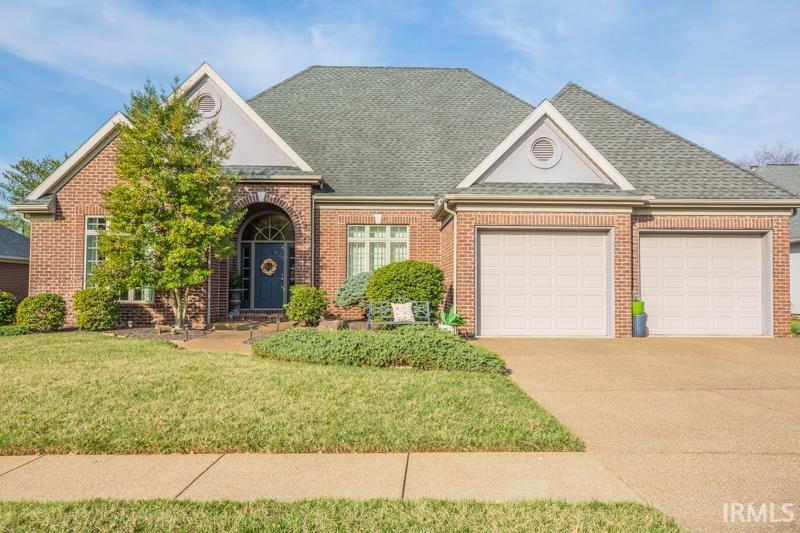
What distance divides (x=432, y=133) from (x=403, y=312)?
8.13m

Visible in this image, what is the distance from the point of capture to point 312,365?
25.0 feet

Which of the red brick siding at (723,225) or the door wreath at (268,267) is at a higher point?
the red brick siding at (723,225)

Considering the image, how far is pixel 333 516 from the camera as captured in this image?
2.97 meters

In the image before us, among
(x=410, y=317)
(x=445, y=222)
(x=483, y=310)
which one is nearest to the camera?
(x=410, y=317)

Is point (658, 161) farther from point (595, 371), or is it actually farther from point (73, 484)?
point (73, 484)

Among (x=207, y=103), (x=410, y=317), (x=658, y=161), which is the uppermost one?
(x=207, y=103)

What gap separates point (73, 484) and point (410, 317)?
308 inches

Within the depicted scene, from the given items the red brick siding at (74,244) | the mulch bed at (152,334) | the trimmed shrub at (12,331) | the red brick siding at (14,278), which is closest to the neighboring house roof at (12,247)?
the red brick siding at (14,278)

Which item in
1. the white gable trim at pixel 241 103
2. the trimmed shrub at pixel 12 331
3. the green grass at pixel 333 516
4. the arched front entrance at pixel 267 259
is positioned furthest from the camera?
the arched front entrance at pixel 267 259

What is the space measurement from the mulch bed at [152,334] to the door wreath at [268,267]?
3.31 meters

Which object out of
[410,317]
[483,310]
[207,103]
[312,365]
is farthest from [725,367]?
[207,103]

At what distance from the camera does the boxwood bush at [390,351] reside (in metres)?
7.33

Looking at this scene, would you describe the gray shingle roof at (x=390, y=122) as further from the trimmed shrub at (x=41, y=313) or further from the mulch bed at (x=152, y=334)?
the trimmed shrub at (x=41, y=313)

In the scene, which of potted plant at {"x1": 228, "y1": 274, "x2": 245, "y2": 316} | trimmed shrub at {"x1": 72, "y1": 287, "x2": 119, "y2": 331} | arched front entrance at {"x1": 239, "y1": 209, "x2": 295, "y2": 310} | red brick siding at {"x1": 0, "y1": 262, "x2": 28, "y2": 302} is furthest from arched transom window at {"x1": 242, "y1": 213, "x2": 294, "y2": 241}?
red brick siding at {"x1": 0, "y1": 262, "x2": 28, "y2": 302}
